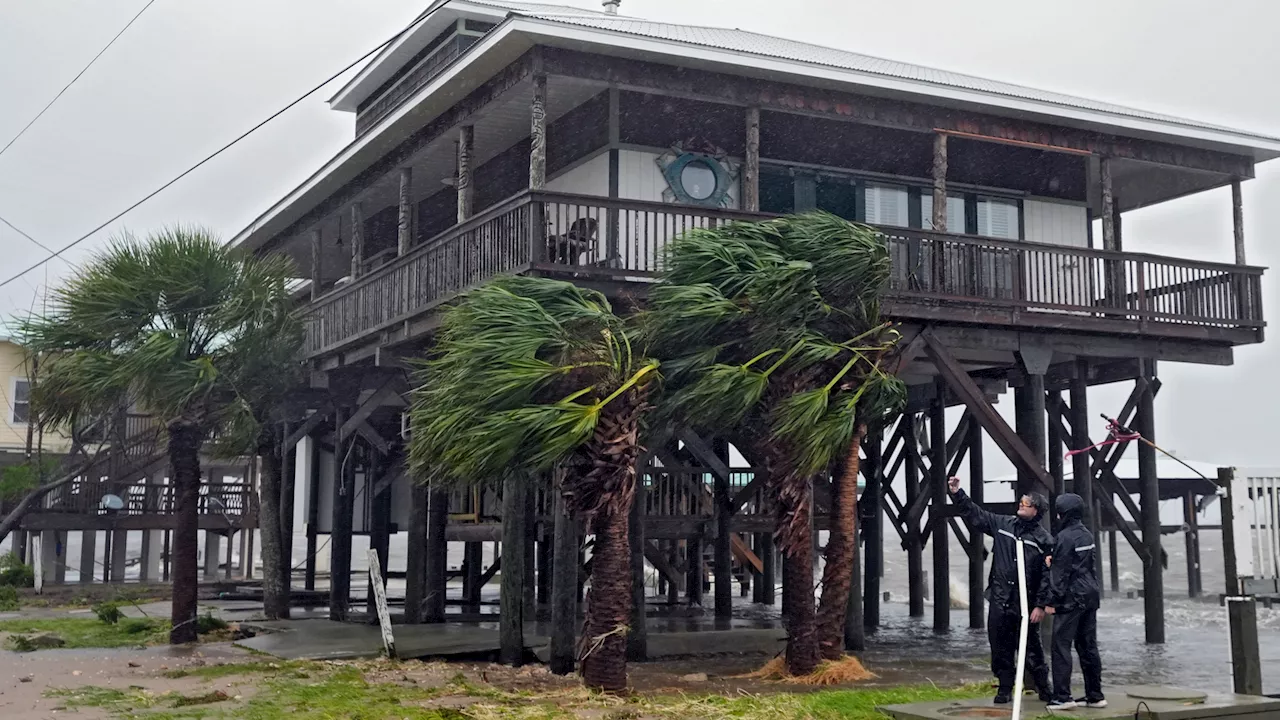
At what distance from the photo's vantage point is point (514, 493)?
1566 cm

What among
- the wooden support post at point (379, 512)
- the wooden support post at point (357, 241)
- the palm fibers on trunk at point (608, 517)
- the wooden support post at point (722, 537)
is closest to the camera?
the palm fibers on trunk at point (608, 517)

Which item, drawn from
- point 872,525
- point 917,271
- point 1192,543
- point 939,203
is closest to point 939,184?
point 939,203

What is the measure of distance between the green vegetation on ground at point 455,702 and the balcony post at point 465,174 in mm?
6078

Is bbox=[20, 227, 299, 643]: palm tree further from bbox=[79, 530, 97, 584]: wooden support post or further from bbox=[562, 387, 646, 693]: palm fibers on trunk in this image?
bbox=[79, 530, 97, 584]: wooden support post

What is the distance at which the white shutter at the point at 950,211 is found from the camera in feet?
66.0

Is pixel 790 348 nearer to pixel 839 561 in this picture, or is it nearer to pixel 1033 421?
pixel 839 561

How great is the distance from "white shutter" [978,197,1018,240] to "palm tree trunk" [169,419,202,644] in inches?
439

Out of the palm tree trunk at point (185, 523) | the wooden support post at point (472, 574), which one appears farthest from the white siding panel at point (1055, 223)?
the palm tree trunk at point (185, 523)

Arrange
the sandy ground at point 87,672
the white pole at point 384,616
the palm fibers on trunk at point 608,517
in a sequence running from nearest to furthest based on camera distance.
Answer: the sandy ground at point 87,672 < the palm fibers on trunk at point 608,517 < the white pole at point 384,616

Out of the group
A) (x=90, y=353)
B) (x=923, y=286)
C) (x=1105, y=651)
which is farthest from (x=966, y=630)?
(x=90, y=353)

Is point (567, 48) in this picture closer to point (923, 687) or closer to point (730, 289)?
point (730, 289)

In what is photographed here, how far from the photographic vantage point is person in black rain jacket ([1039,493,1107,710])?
10.4 meters

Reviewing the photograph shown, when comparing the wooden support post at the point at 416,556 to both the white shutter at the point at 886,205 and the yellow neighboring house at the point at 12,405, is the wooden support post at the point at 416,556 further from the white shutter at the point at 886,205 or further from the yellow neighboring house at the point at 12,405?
the yellow neighboring house at the point at 12,405

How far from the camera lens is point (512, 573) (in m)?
15.8
